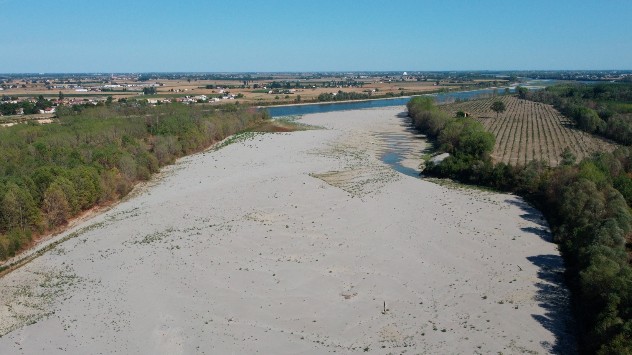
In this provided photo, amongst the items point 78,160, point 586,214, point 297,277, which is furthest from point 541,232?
point 78,160

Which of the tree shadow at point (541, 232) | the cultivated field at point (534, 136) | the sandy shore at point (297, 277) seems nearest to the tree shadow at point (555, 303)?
the sandy shore at point (297, 277)

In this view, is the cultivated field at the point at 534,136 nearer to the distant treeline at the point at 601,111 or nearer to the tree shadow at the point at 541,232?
the distant treeline at the point at 601,111

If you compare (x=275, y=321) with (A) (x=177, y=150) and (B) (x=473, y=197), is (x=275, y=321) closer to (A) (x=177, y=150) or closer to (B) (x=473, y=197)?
(B) (x=473, y=197)

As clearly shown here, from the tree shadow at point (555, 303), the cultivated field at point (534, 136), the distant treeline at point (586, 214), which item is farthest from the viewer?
the cultivated field at point (534, 136)

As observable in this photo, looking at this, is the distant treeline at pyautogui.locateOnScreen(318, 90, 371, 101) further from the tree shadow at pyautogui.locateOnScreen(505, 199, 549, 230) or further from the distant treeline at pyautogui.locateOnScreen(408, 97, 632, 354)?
the tree shadow at pyautogui.locateOnScreen(505, 199, 549, 230)

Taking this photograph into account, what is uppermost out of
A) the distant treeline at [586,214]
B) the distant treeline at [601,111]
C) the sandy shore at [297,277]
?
the distant treeline at [601,111]

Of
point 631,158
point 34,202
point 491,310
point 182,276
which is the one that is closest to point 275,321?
point 182,276

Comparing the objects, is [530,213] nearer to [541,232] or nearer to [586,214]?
[541,232]
